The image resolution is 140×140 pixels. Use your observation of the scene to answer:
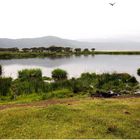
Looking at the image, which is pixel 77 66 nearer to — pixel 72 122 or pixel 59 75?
pixel 59 75

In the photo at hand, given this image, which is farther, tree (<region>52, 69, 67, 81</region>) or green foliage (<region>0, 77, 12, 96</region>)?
tree (<region>52, 69, 67, 81</region>)

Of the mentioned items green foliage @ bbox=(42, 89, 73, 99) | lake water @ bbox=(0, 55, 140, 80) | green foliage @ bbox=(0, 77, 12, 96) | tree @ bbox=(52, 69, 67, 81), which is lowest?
lake water @ bbox=(0, 55, 140, 80)

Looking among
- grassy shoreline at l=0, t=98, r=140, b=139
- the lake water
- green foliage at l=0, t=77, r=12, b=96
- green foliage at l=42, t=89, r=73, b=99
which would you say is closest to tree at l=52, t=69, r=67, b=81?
the lake water

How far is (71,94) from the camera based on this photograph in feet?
65.3

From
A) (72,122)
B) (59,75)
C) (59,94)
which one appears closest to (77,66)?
(59,75)

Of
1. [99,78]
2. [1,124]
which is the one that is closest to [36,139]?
[1,124]

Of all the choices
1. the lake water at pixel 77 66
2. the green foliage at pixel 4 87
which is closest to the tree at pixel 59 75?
the lake water at pixel 77 66

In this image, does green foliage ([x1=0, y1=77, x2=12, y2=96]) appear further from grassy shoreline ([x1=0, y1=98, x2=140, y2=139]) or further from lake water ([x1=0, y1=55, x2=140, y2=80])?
lake water ([x1=0, y1=55, x2=140, y2=80])

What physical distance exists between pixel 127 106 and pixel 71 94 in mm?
6228

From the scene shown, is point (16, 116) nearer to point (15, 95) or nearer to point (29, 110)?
point (29, 110)

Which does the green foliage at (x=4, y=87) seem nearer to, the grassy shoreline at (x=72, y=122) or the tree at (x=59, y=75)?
the grassy shoreline at (x=72, y=122)

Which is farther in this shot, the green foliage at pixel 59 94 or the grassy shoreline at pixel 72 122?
the green foliage at pixel 59 94

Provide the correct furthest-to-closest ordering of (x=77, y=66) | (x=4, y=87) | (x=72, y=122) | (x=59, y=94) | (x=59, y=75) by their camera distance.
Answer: (x=77, y=66) < (x=59, y=75) < (x=4, y=87) < (x=59, y=94) < (x=72, y=122)

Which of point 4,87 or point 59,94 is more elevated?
point 4,87
